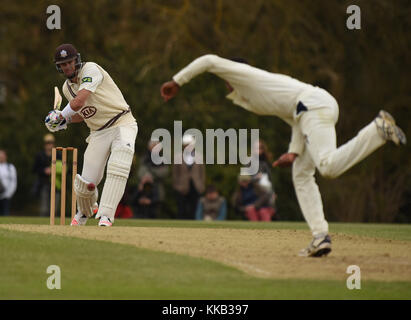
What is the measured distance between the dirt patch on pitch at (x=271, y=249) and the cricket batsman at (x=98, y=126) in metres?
0.76

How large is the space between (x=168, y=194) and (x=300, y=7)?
7790 millimetres

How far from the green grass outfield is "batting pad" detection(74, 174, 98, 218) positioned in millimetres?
2779

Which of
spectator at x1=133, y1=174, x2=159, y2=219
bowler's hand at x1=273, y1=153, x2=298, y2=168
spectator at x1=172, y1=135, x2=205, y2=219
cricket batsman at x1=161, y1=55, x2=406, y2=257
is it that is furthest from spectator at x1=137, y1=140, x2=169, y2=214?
bowler's hand at x1=273, y1=153, x2=298, y2=168

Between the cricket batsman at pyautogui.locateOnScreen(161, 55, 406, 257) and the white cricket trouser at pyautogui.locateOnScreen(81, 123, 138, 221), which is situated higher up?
the cricket batsman at pyautogui.locateOnScreen(161, 55, 406, 257)

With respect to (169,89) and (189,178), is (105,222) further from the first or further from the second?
(189,178)

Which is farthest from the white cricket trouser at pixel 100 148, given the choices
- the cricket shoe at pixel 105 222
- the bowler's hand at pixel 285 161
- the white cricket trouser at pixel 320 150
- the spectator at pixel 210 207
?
the spectator at pixel 210 207

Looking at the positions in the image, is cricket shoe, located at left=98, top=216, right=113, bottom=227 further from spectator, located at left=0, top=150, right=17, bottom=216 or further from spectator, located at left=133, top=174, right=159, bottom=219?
spectator, located at left=0, top=150, right=17, bottom=216

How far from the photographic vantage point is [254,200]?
22672 mm

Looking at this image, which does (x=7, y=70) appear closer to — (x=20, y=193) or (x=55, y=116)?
(x=20, y=193)

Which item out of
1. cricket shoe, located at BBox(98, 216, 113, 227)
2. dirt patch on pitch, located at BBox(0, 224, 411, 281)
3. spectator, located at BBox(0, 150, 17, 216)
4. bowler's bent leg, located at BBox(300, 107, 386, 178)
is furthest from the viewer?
spectator, located at BBox(0, 150, 17, 216)

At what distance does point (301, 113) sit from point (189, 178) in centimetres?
1228

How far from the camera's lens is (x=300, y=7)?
1190 inches

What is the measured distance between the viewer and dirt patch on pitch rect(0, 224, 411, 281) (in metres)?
10.4

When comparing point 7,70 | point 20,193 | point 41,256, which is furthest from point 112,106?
point 7,70
